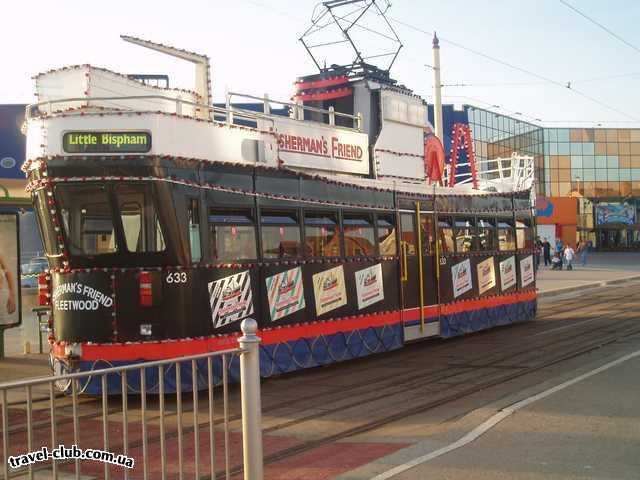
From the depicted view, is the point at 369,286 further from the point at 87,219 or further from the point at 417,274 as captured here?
the point at 87,219

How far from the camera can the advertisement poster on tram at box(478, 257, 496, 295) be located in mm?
16570

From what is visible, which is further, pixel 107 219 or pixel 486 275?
pixel 486 275

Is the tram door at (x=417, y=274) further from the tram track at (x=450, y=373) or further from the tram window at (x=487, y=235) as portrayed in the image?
the tram window at (x=487, y=235)

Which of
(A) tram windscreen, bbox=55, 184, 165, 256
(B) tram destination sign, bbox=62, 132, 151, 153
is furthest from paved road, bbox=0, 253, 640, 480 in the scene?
(B) tram destination sign, bbox=62, 132, 151, 153

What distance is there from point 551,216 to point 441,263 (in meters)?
52.8

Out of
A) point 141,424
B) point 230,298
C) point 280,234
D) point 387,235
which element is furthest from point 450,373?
point 141,424

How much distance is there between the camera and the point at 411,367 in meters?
12.3

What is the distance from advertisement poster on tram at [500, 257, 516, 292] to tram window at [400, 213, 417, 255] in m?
4.08

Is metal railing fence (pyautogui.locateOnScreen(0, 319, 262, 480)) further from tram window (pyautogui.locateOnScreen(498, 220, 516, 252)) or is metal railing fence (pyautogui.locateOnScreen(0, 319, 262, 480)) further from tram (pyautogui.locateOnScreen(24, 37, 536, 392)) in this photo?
tram window (pyautogui.locateOnScreen(498, 220, 516, 252))

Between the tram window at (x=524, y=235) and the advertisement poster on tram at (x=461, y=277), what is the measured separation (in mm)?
3021

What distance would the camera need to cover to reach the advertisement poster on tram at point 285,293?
11.0m

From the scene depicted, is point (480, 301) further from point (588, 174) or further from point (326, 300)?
point (588, 174)

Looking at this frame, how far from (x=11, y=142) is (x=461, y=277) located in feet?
79.3

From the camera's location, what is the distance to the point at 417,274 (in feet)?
47.1
